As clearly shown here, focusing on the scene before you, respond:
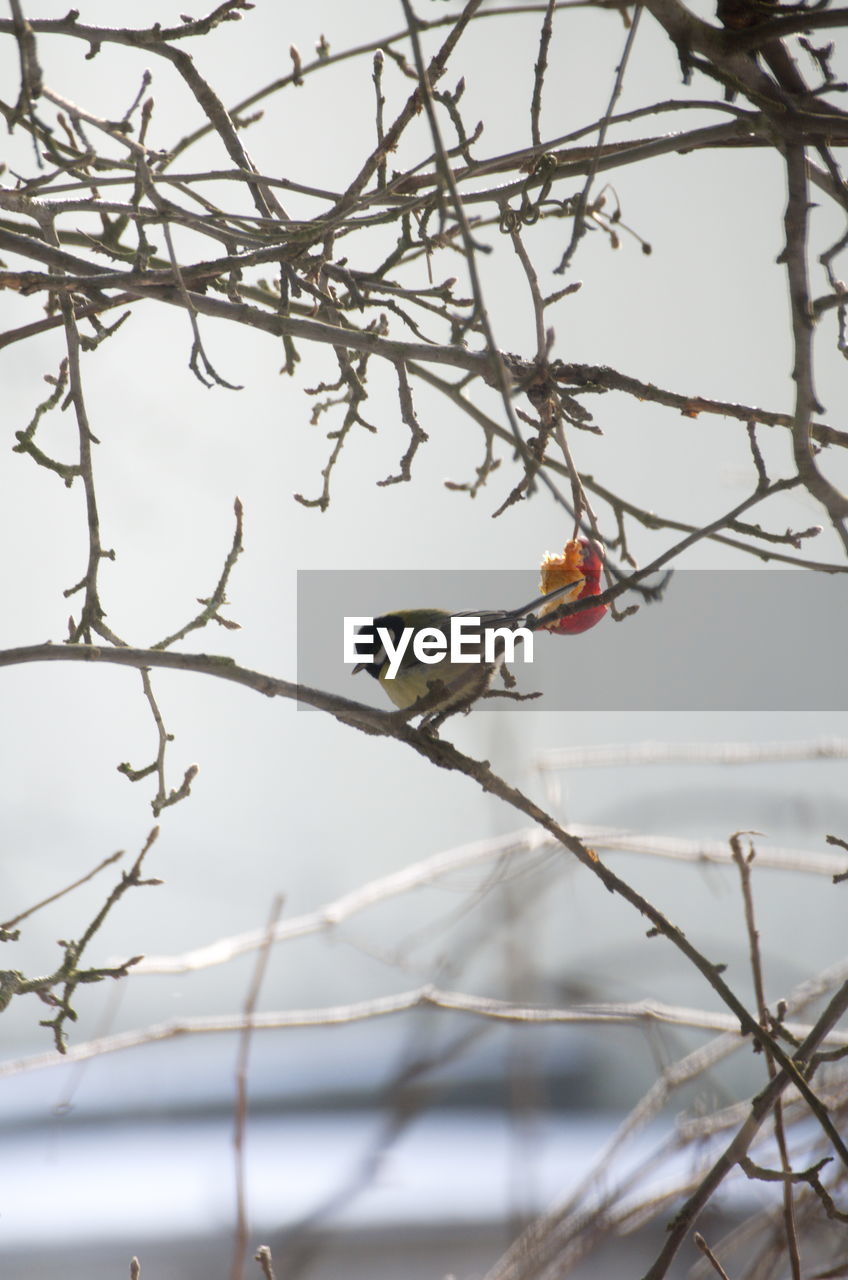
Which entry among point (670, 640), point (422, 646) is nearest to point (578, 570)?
point (422, 646)

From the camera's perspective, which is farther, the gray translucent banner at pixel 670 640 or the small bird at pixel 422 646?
the gray translucent banner at pixel 670 640

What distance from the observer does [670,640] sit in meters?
2.19

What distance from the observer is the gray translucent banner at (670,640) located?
6.84ft

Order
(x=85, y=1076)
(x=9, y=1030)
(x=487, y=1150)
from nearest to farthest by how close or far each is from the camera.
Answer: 1. (x=487, y=1150)
2. (x=85, y=1076)
3. (x=9, y=1030)

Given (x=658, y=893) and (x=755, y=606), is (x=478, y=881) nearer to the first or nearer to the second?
(x=658, y=893)

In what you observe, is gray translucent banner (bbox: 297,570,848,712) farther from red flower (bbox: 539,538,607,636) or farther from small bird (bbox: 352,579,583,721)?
red flower (bbox: 539,538,607,636)

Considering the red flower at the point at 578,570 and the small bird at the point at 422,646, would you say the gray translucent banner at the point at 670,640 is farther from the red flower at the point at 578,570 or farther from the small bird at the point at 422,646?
the red flower at the point at 578,570

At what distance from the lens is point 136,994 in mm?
2217

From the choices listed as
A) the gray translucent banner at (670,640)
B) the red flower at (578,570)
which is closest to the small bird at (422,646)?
the red flower at (578,570)

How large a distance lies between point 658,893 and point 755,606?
68 centimetres

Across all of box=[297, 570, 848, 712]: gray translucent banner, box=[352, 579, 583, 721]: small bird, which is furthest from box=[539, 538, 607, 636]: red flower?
box=[297, 570, 848, 712]: gray translucent banner

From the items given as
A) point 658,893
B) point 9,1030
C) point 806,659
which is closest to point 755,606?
point 806,659

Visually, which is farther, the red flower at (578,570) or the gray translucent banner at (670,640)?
the gray translucent banner at (670,640)

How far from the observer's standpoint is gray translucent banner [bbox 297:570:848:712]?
2.09m
